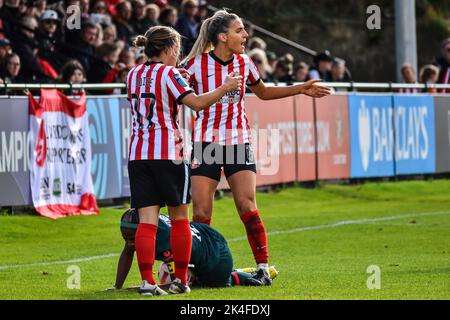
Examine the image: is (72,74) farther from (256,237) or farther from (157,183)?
(157,183)

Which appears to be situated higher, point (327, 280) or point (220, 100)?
point (220, 100)

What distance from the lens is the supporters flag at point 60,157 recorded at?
53.3 ft

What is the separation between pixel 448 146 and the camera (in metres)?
24.8

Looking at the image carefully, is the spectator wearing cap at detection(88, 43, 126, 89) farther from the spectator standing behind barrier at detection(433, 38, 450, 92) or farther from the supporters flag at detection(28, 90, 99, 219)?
the spectator standing behind barrier at detection(433, 38, 450, 92)

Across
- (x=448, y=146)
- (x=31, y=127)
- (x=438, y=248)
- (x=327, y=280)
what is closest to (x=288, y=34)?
(x=448, y=146)

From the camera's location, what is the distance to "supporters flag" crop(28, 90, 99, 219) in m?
16.2

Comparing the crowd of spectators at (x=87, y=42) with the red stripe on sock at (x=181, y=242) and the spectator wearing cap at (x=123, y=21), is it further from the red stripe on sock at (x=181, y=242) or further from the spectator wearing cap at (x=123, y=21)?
the red stripe on sock at (x=181, y=242)

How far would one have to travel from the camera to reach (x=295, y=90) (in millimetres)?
10648

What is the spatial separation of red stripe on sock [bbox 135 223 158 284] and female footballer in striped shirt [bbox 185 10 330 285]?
1.11 meters

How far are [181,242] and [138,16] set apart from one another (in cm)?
1300

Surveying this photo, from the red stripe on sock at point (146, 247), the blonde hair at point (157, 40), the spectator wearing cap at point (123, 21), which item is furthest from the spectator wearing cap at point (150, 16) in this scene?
the red stripe on sock at point (146, 247)

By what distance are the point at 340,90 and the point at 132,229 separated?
526 inches

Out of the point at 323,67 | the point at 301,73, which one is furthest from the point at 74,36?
the point at 323,67
